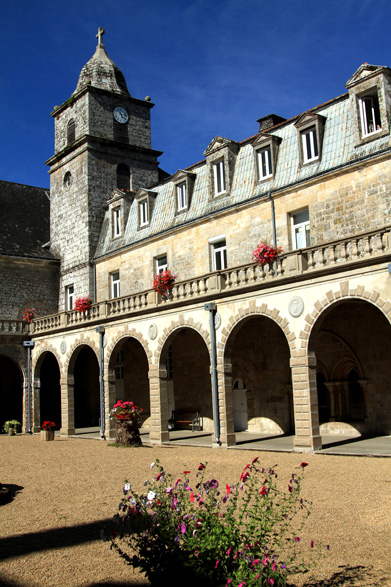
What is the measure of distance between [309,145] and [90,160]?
41.9 ft

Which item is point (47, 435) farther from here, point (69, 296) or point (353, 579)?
point (353, 579)

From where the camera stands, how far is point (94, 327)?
71.1 feet

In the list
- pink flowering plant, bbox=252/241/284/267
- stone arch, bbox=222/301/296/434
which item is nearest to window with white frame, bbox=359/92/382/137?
pink flowering plant, bbox=252/241/284/267

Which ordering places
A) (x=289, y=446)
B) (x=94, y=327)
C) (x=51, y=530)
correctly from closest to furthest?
1. (x=51, y=530)
2. (x=289, y=446)
3. (x=94, y=327)

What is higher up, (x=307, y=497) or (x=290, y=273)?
(x=290, y=273)

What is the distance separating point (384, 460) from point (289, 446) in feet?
10.9

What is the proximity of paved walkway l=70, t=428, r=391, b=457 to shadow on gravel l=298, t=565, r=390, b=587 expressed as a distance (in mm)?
7155

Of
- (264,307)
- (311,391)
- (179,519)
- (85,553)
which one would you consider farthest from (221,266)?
(179,519)

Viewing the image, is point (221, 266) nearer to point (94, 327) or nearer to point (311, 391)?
point (94, 327)

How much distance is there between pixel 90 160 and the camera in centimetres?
2670

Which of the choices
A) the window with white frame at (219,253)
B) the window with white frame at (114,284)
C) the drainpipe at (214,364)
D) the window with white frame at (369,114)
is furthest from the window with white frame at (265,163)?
the window with white frame at (114,284)

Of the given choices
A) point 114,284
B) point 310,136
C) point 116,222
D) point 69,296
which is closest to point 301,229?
point 310,136

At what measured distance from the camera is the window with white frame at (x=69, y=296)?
90.3 feet

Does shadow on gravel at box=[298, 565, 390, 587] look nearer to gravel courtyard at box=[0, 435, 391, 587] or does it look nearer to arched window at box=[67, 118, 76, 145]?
gravel courtyard at box=[0, 435, 391, 587]
